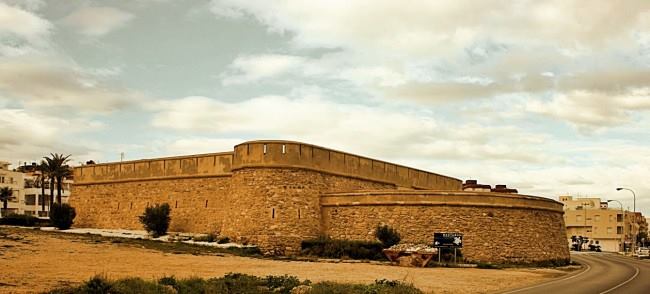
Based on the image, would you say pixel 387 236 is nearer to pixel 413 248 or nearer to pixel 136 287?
pixel 413 248

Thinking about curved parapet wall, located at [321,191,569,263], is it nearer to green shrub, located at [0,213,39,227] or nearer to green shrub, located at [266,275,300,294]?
green shrub, located at [266,275,300,294]

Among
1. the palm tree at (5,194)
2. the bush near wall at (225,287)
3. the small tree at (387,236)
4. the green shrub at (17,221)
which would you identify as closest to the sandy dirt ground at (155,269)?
the bush near wall at (225,287)

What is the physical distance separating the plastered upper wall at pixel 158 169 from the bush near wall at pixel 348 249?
404 inches

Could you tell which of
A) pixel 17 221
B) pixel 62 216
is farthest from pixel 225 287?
pixel 17 221

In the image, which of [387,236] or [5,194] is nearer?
[387,236]

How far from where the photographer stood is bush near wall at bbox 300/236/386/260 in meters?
35.7

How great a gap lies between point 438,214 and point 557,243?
9.49 metres

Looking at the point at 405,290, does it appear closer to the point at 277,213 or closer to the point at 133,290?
the point at 133,290

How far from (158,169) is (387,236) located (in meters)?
19.8

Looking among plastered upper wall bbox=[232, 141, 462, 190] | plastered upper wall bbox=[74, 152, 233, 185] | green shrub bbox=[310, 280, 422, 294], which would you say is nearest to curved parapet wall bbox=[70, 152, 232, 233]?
plastered upper wall bbox=[74, 152, 233, 185]

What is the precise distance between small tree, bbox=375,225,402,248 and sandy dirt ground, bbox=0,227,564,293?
15.7ft

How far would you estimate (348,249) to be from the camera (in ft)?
117

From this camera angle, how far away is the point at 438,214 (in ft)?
124

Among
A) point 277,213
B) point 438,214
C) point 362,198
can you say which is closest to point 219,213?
point 277,213
